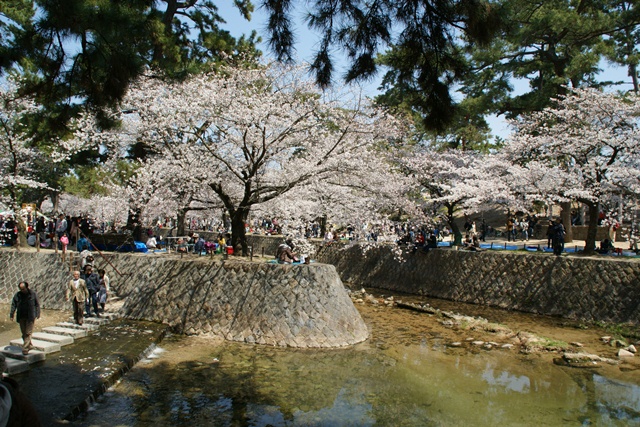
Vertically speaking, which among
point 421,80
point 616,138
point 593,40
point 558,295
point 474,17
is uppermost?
point 593,40

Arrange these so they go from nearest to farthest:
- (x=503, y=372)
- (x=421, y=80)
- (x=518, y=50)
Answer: (x=421, y=80), (x=503, y=372), (x=518, y=50)

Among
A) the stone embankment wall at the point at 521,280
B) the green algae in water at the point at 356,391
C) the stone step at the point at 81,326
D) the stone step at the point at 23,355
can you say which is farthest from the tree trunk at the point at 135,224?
the stone embankment wall at the point at 521,280

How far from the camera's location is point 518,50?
2297 centimetres

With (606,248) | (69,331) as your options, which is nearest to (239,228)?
(69,331)

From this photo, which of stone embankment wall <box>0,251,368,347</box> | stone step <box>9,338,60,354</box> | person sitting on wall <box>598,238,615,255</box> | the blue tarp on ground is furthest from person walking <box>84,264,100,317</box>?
person sitting on wall <box>598,238,615,255</box>

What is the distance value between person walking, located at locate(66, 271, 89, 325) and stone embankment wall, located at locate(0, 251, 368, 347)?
1942 millimetres

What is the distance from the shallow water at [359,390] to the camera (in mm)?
7918

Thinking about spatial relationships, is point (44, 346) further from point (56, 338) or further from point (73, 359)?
point (73, 359)

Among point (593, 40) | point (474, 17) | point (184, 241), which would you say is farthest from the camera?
point (593, 40)

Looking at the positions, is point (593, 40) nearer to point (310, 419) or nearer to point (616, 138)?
point (616, 138)

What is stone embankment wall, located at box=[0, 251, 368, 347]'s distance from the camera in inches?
473

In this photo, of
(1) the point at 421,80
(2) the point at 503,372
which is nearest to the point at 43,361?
(1) the point at 421,80

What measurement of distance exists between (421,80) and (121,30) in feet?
14.3

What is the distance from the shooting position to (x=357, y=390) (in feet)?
30.1
